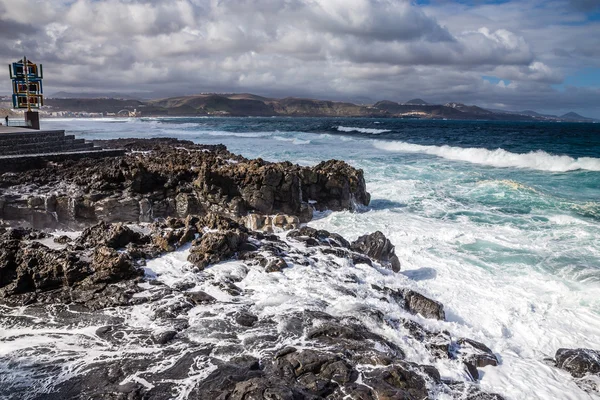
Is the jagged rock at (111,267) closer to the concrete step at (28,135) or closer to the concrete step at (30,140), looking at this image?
the concrete step at (30,140)

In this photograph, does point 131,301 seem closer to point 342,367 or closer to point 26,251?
point 26,251

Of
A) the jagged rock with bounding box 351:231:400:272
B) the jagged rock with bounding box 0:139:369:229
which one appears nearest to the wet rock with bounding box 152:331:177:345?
the jagged rock with bounding box 351:231:400:272

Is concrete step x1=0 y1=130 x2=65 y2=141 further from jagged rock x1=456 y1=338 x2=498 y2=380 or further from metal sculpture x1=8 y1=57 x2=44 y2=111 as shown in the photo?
jagged rock x1=456 y1=338 x2=498 y2=380

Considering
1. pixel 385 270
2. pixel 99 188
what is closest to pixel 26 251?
pixel 99 188

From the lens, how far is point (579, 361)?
6.22 metres

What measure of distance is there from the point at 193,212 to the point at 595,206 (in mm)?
15504

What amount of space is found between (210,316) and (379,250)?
4747mm

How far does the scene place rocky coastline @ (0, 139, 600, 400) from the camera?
4.92 metres

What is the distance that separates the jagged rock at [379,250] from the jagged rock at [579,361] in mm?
3995

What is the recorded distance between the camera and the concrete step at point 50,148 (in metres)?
15.4

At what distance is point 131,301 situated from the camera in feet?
22.6

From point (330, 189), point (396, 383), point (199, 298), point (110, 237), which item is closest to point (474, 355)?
point (396, 383)

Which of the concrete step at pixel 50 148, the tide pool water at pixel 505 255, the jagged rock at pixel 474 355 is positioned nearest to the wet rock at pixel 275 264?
the tide pool water at pixel 505 255

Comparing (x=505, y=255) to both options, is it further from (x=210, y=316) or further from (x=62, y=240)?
(x=62, y=240)
